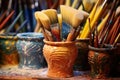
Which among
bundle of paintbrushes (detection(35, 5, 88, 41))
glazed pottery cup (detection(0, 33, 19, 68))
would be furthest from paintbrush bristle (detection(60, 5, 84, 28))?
glazed pottery cup (detection(0, 33, 19, 68))

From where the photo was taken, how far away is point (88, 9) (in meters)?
1.10

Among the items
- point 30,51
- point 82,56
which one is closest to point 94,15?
point 82,56

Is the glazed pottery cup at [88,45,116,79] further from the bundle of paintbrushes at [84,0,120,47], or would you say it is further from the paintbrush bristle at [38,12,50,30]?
the paintbrush bristle at [38,12,50,30]

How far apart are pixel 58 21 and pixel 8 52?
0.26m

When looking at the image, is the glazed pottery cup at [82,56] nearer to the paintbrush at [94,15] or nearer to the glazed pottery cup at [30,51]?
the paintbrush at [94,15]

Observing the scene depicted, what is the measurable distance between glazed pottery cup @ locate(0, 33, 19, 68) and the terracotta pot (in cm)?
20

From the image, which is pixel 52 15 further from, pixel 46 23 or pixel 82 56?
pixel 82 56

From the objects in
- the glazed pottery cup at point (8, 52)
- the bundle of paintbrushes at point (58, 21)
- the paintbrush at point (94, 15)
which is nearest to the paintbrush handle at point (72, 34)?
the bundle of paintbrushes at point (58, 21)

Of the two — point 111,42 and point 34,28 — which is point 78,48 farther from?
point 34,28

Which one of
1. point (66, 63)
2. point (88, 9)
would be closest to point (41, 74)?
point (66, 63)

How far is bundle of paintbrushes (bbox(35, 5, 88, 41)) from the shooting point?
863 mm

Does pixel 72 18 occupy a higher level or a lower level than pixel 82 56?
higher

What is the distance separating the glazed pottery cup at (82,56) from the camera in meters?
0.99

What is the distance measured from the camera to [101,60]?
0.89 meters
